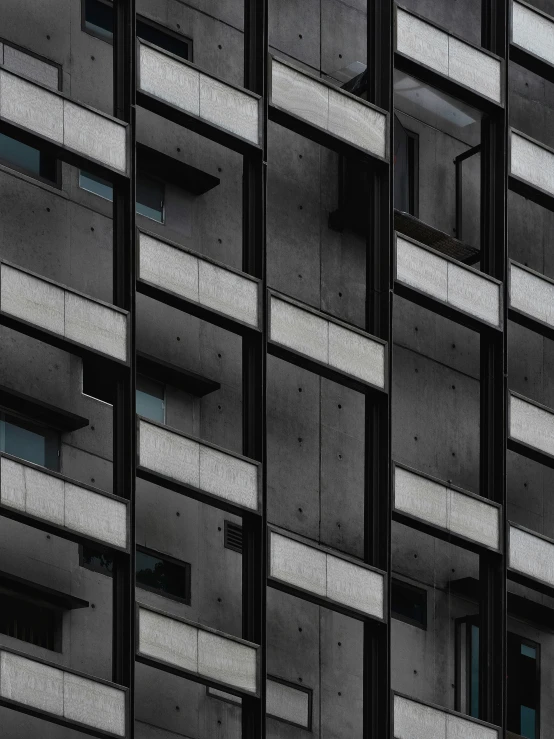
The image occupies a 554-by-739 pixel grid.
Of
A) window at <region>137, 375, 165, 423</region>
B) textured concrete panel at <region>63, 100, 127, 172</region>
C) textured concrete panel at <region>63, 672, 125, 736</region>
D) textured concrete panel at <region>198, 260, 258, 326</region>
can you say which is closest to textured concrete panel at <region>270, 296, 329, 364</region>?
textured concrete panel at <region>198, 260, 258, 326</region>

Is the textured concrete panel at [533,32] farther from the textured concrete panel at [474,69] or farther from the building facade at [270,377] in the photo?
the textured concrete panel at [474,69]

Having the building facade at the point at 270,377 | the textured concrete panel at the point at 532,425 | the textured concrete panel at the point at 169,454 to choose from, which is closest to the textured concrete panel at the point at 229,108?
the building facade at the point at 270,377

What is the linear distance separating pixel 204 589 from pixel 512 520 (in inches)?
308

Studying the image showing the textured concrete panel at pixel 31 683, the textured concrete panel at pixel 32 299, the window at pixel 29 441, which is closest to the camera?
the textured concrete panel at pixel 31 683

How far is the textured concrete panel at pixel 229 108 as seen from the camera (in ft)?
140

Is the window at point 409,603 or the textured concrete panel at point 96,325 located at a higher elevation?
the textured concrete panel at point 96,325

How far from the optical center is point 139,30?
44812mm

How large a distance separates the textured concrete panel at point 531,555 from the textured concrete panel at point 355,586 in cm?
341

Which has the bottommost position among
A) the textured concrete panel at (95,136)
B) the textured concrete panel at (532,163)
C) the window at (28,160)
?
the textured concrete panel at (95,136)

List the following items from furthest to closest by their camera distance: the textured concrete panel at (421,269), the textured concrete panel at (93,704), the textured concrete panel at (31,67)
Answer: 1. the textured concrete panel at (421,269)
2. the textured concrete panel at (31,67)
3. the textured concrete panel at (93,704)

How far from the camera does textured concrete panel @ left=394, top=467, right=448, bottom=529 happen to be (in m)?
43.8

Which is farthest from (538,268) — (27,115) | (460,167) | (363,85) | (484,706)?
(27,115)

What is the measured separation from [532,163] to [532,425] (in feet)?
16.7

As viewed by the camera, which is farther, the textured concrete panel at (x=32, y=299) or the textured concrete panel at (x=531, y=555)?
the textured concrete panel at (x=531, y=555)
